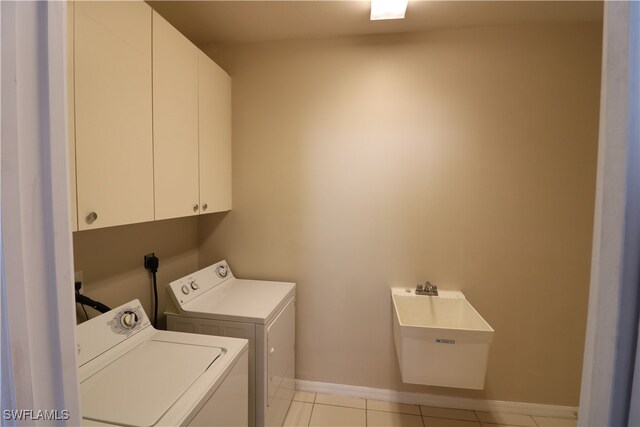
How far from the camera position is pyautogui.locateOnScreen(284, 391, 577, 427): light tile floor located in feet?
5.92

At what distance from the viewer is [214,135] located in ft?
5.97

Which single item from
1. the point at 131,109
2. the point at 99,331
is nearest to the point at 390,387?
the point at 99,331

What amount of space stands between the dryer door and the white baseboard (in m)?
0.31

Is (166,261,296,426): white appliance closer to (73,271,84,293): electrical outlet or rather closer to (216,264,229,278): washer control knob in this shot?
(216,264,229,278): washer control knob

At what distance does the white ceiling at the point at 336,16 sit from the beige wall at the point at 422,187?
0.26 ft

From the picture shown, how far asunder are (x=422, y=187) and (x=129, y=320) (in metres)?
1.87

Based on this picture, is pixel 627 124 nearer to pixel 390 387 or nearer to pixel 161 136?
pixel 161 136

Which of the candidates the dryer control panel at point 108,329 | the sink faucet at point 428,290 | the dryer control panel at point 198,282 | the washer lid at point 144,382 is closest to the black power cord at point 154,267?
the dryer control panel at point 198,282

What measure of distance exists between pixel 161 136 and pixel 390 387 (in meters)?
2.22

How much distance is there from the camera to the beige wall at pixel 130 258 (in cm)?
129

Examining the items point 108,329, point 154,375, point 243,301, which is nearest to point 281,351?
point 243,301

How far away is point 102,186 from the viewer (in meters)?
1.01

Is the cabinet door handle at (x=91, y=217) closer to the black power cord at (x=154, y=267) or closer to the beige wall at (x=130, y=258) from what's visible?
the beige wall at (x=130, y=258)

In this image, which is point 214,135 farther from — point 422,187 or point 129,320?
point 422,187
